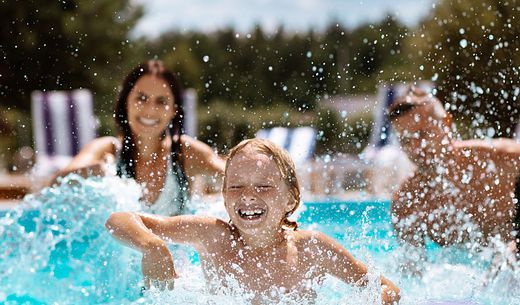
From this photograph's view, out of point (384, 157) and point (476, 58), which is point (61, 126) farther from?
point (476, 58)

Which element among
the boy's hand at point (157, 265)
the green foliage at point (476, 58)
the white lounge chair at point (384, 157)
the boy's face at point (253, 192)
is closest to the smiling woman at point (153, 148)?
the boy's face at point (253, 192)

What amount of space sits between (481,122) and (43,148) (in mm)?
6161

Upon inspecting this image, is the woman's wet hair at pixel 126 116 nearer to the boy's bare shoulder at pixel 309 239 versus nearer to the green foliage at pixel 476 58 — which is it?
the boy's bare shoulder at pixel 309 239

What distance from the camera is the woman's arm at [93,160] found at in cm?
421

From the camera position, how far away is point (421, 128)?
398 centimetres

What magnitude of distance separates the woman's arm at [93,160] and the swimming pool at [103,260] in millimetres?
65

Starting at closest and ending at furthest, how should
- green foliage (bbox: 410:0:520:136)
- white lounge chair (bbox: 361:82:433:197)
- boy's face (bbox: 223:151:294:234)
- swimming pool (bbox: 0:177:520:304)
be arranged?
boy's face (bbox: 223:151:294:234) < swimming pool (bbox: 0:177:520:304) < white lounge chair (bbox: 361:82:433:197) < green foliage (bbox: 410:0:520:136)

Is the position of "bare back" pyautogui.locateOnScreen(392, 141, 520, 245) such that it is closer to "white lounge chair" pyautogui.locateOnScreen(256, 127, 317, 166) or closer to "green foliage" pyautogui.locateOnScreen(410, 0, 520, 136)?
"white lounge chair" pyautogui.locateOnScreen(256, 127, 317, 166)

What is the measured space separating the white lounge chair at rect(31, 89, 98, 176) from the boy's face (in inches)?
231

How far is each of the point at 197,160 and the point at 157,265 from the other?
70.6 inches

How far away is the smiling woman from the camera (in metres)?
4.17

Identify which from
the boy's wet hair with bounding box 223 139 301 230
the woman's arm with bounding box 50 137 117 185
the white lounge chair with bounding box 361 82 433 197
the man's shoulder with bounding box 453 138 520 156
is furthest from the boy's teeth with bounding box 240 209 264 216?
the white lounge chair with bounding box 361 82 433 197

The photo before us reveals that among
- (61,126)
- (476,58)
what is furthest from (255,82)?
(61,126)

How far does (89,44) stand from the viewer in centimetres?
1980
